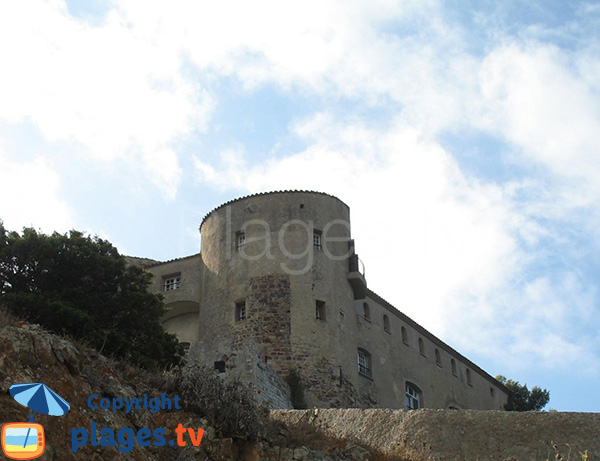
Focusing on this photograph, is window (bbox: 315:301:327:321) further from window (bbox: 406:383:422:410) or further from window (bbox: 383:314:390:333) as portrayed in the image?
window (bbox: 406:383:422:410)

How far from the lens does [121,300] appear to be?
77.8 ft

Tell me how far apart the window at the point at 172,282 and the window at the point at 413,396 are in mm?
11746

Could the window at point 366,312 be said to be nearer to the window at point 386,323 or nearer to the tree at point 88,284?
the window at point 386,323

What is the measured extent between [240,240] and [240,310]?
9.80 feet

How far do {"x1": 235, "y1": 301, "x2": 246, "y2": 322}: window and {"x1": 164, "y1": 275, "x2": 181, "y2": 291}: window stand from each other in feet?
A: 13.9

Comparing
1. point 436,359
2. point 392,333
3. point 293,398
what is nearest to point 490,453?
point 293,398

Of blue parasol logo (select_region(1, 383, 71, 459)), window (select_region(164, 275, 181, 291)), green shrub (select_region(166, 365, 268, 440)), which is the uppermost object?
window (select_region(164, 275, 181, 291))

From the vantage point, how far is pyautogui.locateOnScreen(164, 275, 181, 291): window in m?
32.4

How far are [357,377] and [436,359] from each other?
10935mm

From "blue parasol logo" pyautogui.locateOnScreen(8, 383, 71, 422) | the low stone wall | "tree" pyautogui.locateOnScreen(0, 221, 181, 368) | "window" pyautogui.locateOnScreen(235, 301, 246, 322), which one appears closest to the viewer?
"blue parasol logo" pyautogui.locateOnScreen(8, 383, 71, 422)

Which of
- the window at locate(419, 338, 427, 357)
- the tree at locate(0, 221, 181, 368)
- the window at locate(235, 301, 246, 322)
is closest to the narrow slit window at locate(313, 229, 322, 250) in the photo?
the window at locate(235, 301, 246, 322)

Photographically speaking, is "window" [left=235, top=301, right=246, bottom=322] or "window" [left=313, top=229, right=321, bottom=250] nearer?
"window" [left=235, top=301, right=246, bottom=322]

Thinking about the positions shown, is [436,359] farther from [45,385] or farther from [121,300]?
[45,385]

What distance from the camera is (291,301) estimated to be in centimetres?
2828
